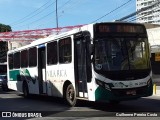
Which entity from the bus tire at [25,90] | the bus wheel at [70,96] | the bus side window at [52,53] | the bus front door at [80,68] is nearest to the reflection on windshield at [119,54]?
the bus front door at [80,68]

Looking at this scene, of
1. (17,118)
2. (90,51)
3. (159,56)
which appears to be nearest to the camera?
(17,118)

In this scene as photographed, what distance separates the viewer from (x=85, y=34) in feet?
45.9

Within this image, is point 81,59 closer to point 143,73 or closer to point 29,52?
point 143,73

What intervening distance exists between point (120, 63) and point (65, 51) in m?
3.25

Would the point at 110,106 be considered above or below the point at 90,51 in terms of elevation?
below

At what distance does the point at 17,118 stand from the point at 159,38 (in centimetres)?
2517

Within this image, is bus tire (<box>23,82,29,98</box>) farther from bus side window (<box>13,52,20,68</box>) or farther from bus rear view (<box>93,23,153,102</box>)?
bus rear view (<box>93,23,153,102</box>)

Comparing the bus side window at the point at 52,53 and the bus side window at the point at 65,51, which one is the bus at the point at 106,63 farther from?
the bus side window at the point at 52,53

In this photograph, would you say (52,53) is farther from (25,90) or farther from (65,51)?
(25,90)

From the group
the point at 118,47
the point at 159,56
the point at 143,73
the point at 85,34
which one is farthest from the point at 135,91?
the point at 159,56

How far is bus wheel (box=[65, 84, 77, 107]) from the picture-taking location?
1532cm

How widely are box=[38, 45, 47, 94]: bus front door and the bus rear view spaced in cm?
576

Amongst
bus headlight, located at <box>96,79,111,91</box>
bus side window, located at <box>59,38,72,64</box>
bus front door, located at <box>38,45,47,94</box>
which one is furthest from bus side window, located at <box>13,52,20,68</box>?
bus headlight, located at <box>96,79,111,91</box>

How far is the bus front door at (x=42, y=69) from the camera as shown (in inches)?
739
